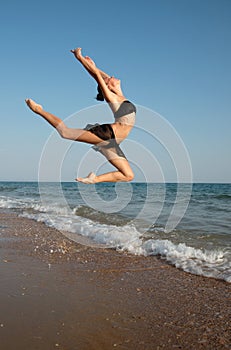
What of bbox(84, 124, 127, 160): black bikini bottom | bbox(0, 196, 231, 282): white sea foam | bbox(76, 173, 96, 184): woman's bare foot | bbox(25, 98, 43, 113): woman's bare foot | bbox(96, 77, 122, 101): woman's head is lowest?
bbox(0, 196, 231, 282): white sea foam

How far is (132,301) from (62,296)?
1.10m

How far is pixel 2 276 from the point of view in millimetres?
6457

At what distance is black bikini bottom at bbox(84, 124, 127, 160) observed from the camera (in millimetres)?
6016

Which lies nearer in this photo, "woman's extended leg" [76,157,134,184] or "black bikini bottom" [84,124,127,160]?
"black bikini bottom" [84,124,127,160]

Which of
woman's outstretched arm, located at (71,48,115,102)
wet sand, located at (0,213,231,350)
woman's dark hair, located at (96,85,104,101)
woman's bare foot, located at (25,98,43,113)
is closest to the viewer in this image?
wet sand, located at (0,213,231,350)

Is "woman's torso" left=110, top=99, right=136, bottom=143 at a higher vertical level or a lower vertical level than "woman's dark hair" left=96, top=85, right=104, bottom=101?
lower

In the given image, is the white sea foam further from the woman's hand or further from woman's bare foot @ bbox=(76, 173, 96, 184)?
the woman's hand

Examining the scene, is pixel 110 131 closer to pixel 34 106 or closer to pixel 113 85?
pixel 113 85

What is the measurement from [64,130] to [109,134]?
0.81 m

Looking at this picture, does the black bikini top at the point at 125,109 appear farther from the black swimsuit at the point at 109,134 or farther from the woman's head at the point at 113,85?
the woman's head at the point at 113,85

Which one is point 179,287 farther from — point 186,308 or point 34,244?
point 34,244

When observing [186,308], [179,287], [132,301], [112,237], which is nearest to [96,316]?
[132,301]

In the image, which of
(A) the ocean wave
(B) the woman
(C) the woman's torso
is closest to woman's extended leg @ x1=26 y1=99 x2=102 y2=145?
(B) the woman

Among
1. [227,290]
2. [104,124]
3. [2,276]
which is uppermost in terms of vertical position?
[104,124]
